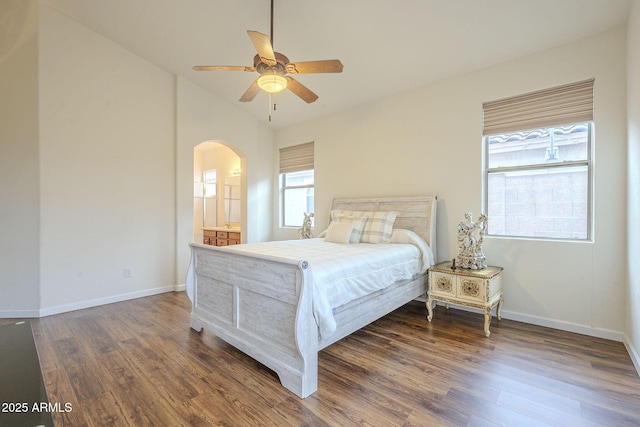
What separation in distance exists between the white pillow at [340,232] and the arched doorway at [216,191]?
3.32m

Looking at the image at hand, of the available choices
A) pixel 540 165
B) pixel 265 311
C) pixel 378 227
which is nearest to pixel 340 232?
pixel 378 227

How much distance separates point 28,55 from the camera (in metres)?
3.27

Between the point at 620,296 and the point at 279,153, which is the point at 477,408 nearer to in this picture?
the point at 620,296

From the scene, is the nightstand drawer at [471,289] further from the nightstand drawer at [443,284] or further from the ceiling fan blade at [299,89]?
the ceiling fan blade at [299,89]

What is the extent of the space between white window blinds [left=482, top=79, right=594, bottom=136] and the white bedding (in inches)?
62.0

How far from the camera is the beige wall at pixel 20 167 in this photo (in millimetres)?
3229

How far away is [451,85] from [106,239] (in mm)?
4803

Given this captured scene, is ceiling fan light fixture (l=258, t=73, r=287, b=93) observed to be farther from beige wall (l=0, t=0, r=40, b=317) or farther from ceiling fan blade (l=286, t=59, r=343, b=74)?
beige wall (l=0, t=0, r=40, b=317)

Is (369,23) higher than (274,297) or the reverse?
higher

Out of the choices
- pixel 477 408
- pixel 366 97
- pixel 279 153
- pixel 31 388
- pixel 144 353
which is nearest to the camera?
pixel 31 388

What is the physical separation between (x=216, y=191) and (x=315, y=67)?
5.83 metres

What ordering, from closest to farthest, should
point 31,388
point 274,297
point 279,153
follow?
point 31,388 → point 274,297 → point 279,153

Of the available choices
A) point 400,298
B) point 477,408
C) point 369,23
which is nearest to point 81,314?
point 400,298

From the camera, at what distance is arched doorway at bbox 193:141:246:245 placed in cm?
698
